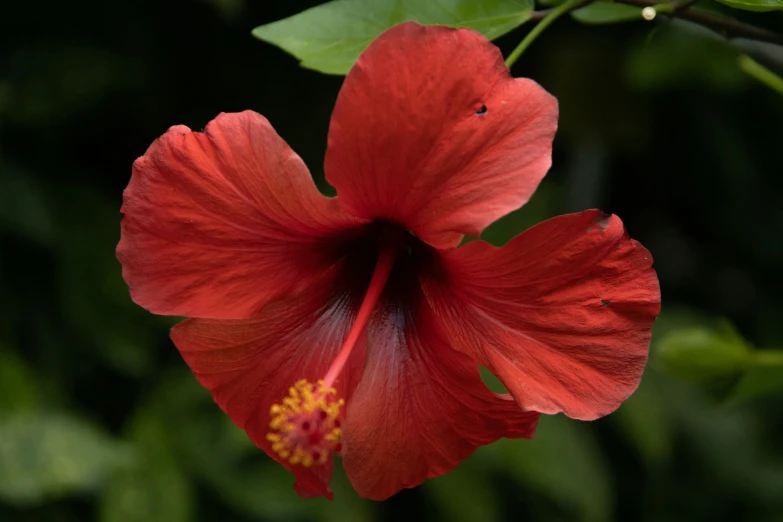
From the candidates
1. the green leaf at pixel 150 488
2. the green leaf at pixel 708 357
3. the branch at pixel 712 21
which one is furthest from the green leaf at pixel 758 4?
the green leaf at pixel 150 488

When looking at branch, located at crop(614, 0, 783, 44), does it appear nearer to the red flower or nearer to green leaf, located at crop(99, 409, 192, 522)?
the red flower

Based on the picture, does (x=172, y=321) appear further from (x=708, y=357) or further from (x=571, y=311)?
(x=571, y=311)

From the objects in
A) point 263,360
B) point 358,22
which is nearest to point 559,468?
point 263,360

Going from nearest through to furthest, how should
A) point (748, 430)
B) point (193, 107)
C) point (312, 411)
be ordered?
point (312, 411) < point (193, 107) < point (748, 430)

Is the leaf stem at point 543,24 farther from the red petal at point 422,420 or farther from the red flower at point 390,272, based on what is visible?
the red petal at point 422,420

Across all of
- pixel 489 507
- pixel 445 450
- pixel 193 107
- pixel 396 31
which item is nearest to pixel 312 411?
pixel 445 450

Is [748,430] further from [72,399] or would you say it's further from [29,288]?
[29,288]

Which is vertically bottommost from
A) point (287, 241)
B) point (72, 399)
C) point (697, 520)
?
point (697, 520)

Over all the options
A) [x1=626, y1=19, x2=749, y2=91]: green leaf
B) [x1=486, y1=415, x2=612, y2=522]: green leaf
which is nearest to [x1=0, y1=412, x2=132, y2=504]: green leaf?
[x1=486, y1=415, x2=612, y2=522]: green leaf
